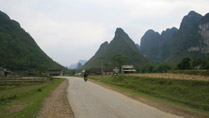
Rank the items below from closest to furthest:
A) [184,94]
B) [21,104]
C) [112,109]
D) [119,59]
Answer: [112,109]
[21,104]
[184,94]
[119,59]

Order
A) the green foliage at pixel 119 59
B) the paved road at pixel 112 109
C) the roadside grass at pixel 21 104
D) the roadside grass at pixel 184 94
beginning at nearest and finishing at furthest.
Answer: the paved road at pixel 112 109
the roadside grass at pixel 21 104
the roadside grass at pixel 184 94
the green foliage at pixel 119 59

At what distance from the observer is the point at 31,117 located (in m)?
8.80

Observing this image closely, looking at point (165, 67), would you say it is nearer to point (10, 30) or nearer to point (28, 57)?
point (28, 57)

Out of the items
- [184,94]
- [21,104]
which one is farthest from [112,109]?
[184,94]

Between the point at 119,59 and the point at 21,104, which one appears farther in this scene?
the point at 119,59

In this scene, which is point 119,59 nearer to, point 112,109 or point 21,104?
point 21,104

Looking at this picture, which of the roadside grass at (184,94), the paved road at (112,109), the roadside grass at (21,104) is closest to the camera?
the paved road at (112,109)

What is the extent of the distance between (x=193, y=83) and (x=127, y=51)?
181 m

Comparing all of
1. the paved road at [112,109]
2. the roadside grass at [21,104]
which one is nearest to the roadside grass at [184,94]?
the paved road at [112,109]

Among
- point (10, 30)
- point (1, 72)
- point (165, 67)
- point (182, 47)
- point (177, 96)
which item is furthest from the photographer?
point (182, 47)

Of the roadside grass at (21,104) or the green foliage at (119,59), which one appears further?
the green foliage at (119,59)

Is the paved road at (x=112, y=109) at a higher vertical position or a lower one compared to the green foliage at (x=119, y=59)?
lower

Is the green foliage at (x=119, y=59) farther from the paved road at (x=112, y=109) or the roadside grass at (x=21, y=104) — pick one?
the paved road at (x=112, y=109)

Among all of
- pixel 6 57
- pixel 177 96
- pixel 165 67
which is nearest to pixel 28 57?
pixel 6 57
